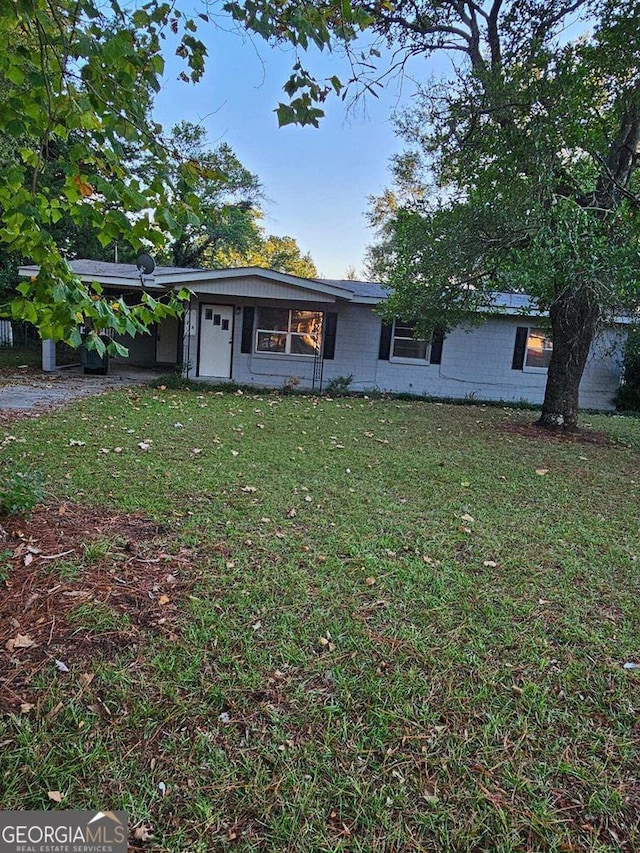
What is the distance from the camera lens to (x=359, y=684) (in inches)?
83.0

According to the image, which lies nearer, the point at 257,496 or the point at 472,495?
the point at 257,496

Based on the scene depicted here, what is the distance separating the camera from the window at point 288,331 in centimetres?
1252

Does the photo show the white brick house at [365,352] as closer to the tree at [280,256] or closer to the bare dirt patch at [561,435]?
the bare dirt patch at [561,435]

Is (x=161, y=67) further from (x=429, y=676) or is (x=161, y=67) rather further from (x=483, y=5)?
(x=483, y=5)

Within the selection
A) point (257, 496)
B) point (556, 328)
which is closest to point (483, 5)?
point (556, 328)

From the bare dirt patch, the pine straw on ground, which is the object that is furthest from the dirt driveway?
the bare dirt patch

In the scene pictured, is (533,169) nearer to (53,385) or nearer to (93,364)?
(53,385)

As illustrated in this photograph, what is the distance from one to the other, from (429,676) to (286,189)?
86.6ft

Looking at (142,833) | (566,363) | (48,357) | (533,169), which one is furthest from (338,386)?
(142,833)

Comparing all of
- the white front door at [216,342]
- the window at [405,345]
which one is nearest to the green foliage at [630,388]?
the window at [405,345]

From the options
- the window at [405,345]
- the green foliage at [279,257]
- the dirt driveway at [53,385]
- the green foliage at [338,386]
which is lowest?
the dirt driveway at [53,385]

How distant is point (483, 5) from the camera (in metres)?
8.05

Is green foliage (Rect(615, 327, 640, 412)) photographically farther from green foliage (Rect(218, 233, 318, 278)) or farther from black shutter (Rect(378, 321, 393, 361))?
green foliage (Rect(218, 233, 318, 278))

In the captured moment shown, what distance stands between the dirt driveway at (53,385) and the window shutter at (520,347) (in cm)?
940
